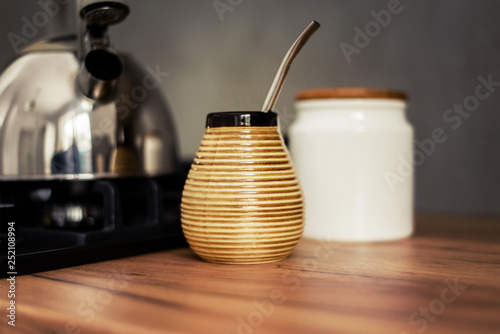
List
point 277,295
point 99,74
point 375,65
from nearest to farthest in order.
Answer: point 277,295 → point 99,74 → point 375,65

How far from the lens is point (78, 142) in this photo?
69 centimetres

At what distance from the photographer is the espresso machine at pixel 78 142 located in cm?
67

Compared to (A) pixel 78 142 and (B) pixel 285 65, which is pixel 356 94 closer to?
(B) pixel 285 65

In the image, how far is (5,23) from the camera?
5.36ft

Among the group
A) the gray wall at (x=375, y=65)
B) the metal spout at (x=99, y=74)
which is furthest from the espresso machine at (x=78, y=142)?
the gray wall at (x=375, y=65)

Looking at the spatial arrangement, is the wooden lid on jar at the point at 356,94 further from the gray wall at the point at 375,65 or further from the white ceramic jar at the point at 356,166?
the gray wall at the point at 375,65

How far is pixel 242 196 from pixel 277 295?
0.44 ft

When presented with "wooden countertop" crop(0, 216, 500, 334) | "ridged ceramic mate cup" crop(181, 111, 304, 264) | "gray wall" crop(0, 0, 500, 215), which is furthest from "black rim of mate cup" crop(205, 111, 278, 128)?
"gray wall" crop(0, 0, 500, 215)

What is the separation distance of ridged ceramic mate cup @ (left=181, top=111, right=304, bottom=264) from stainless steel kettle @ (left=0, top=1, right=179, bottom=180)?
0.65 feet

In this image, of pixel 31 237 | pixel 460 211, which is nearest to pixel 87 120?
pixel 31 237

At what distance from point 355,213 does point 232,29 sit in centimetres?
66

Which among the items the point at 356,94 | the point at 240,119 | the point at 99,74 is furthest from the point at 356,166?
the point at 99,74

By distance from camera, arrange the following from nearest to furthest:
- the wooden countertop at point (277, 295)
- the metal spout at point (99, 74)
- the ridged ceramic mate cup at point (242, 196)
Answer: the wooden countertop at point (277, 295) < the ridged ceramic mate cup at point (242, 196) < the metal spout at point (99, 74)

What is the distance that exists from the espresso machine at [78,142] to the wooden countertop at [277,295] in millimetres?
118
